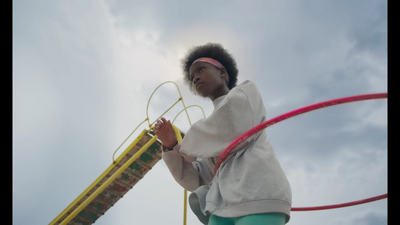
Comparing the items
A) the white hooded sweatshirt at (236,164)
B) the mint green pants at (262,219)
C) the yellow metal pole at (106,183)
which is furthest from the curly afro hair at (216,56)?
the mint green pants at (262,219)

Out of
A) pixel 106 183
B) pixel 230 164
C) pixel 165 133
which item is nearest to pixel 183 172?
pixel 165 133

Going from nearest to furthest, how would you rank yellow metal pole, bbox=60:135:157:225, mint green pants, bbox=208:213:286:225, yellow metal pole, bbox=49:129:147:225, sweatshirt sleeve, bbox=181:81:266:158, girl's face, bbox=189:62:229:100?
1. mint green pants, bbox=208:213:286:225
2. sweatshirt sleeve, bbox=181:81:266:158
3. girl's face, bbox=189:62:229:100
4. yellow metal pole, bbox=60:135:157:225
5. yellow metal pole, bbox=49:129:147:225

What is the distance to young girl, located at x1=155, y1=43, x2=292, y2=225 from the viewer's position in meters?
2.19

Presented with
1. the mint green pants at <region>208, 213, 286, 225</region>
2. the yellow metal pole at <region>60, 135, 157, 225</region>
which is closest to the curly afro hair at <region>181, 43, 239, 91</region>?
the yellow metal pole at <region>60, 135, 157, 225</region>

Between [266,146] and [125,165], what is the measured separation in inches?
96.7

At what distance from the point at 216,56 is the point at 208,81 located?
28.2 inches

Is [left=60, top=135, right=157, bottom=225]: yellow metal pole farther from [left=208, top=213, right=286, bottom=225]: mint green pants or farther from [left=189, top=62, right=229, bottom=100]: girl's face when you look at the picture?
[left=208, top=213, right=286, bottom=225]: mint green pants

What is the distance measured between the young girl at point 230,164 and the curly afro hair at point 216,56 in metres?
0.56

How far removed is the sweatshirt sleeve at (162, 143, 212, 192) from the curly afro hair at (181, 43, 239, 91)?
3.45ft

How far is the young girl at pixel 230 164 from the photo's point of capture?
2.19 m

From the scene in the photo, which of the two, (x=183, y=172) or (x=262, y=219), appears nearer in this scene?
(x=262, y=219)

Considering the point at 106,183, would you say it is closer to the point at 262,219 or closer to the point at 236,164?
the point at 236,164

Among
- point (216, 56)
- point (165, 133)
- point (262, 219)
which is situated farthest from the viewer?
point (216, 56)

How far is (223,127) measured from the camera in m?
2.52
